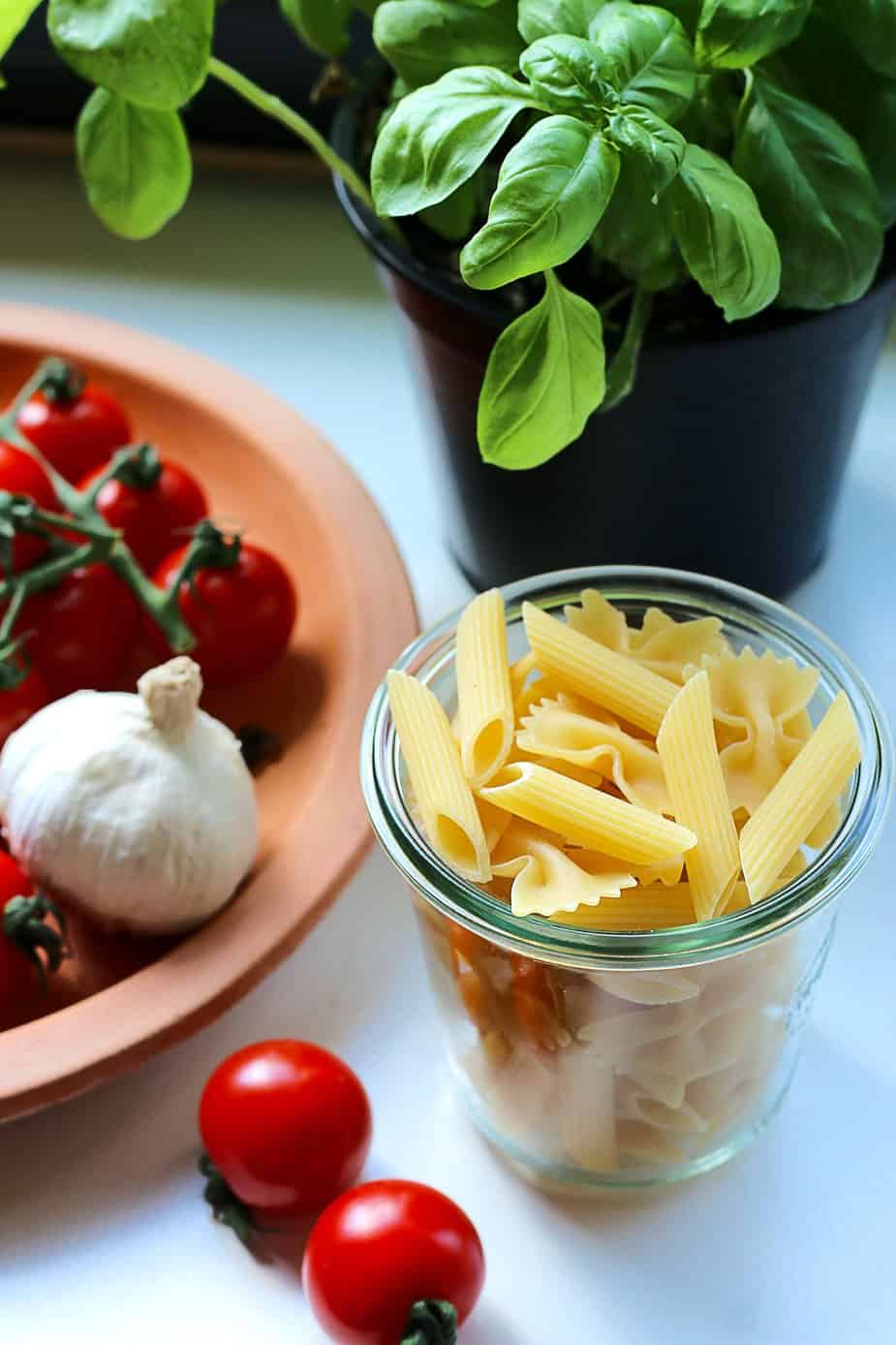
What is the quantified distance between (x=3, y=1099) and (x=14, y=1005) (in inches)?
3.2

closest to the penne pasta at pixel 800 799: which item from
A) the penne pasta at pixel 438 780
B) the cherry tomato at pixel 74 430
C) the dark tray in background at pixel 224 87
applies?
the penne pasta at pixel 438 780

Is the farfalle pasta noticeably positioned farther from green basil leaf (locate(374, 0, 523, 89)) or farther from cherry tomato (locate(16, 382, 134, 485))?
cherry tomato (locate(16, 382, 134, 485))

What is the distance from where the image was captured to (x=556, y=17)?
0.68 metres

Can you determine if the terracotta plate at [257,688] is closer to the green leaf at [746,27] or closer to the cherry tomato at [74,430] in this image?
the cherry tomato at [74,430]

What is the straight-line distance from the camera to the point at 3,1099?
29.3 inches

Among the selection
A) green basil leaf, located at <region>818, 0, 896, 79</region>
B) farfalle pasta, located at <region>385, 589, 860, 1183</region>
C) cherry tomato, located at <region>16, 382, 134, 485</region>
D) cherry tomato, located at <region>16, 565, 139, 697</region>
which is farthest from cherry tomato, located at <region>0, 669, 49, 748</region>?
green basil leaf, located at <region>818, 0, 896, 79</region>

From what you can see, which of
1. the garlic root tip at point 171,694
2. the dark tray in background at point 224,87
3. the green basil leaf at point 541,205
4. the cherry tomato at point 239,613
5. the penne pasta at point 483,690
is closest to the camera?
the green basil leaf at point 541,205

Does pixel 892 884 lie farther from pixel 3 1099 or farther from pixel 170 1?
pixel 170 1

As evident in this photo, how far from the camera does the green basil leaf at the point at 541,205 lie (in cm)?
58

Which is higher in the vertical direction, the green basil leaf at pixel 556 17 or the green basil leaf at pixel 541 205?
the green basil leaf at pixel 556 17

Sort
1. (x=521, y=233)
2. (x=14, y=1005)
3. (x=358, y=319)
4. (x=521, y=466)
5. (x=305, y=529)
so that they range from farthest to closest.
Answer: (x=358, y=319) → (x=305, y=529) → (x=14, y=1005) → (x=521, y=466) → (x=521, y=233)

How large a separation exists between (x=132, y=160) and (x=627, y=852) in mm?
452

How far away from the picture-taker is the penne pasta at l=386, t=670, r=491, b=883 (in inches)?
25.9

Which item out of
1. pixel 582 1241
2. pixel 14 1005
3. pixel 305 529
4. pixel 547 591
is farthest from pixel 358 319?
pixel 582 1241
